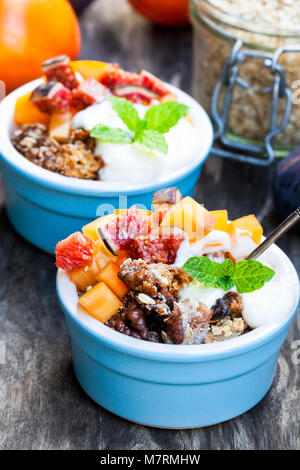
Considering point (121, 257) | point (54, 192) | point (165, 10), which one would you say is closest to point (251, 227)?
point (121, 257)

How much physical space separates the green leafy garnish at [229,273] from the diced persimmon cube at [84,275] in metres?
0.19

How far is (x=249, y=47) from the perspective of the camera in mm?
2020

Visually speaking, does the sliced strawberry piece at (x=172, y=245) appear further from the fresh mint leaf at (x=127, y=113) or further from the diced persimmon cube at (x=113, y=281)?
the fresh mint leaf at (x=127, y=113)

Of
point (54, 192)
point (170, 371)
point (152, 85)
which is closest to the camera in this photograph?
point (170, 371)

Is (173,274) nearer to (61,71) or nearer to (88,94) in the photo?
(88,94)

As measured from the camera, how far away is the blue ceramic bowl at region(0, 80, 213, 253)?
1.69m

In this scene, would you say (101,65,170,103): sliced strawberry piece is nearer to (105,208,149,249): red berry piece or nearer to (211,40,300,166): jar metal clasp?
(211,40,300,166): jar metal clasp

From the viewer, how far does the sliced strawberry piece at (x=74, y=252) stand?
1.36m

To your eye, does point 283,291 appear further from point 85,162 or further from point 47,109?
point 47,109

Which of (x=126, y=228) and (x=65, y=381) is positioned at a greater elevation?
(x=126, y=228)

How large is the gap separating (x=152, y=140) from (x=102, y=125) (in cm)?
13

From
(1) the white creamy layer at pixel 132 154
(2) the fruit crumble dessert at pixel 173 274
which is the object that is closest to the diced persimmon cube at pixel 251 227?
(2) the fruit crumble dessert at pixel 173 274

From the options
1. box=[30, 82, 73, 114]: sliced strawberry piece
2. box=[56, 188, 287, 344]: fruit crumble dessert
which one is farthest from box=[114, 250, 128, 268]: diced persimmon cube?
box=[30, 82, 73, 114]: sliced strawberry piece

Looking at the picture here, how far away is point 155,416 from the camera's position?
1.36m
